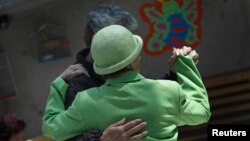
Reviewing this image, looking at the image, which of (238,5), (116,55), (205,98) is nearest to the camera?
(116,55)

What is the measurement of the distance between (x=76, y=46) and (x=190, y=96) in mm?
3518

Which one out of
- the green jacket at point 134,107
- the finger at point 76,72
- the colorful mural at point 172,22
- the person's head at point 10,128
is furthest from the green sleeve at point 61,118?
the colorful mural at point 172,22

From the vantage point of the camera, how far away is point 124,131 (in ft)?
6.06

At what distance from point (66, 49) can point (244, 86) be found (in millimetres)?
1971

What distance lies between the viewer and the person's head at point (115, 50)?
1805 mm

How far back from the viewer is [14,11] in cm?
527

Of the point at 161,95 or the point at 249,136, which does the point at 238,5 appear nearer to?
the point at 249,136

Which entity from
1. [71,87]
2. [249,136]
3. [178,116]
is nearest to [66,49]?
[249,136]

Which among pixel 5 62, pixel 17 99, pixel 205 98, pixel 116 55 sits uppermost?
pixel 116 55

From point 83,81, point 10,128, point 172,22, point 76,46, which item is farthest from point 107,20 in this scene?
point 76,46

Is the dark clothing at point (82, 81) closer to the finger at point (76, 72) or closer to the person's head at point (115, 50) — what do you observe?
the finger at point (76, 72)

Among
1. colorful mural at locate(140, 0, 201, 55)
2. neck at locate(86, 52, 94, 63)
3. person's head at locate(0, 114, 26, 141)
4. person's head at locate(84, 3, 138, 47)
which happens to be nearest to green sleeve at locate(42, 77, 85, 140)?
neck at locate(86, 52, 94, 63)

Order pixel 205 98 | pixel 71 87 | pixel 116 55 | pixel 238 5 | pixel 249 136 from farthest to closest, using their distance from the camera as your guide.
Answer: pixel 238 5, pixel 249 136, pixel 71 87, pixel 205 98, pixel 116 55

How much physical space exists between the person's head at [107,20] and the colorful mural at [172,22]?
8.94 ft
